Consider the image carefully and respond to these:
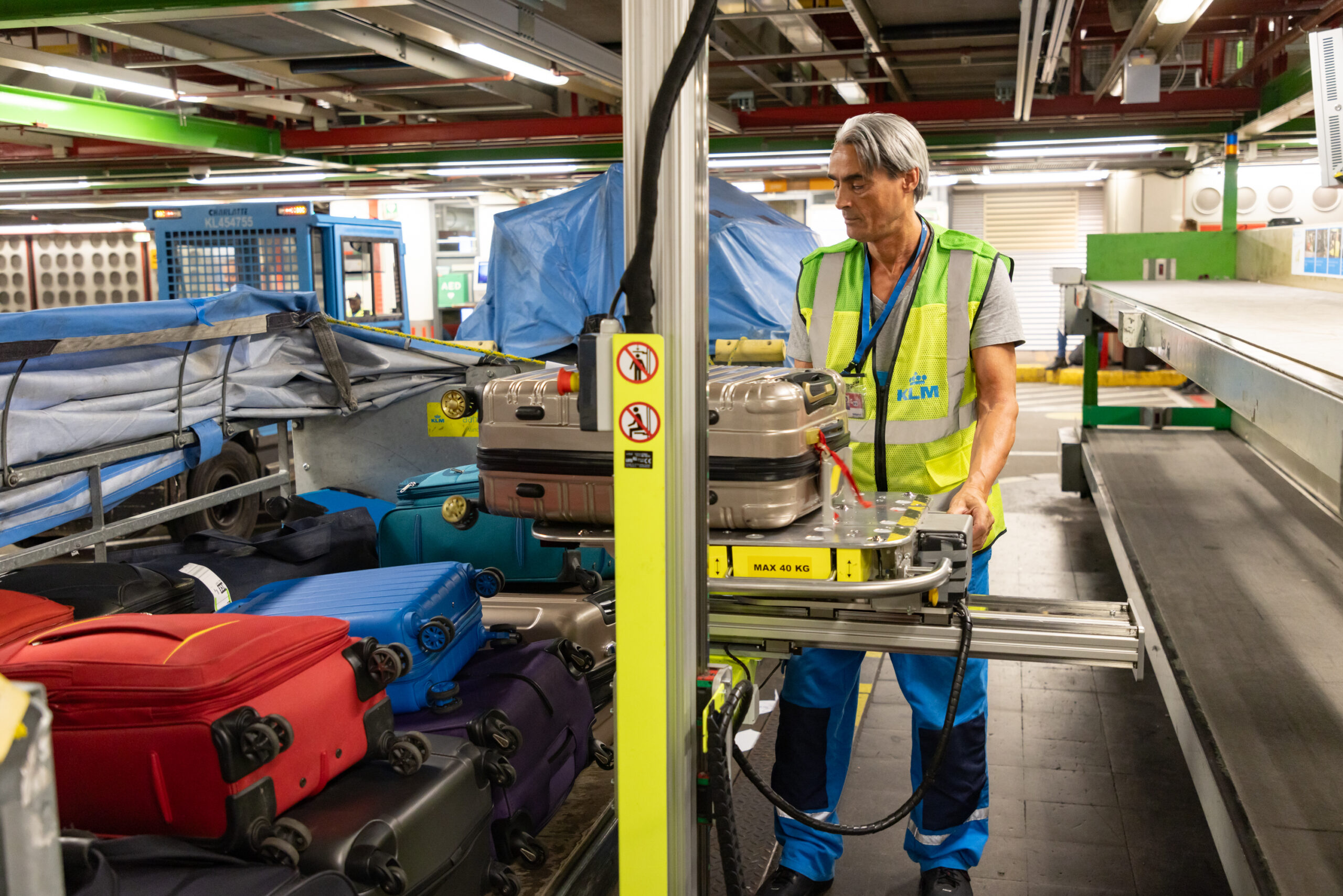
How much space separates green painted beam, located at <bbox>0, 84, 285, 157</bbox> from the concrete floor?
17.3ft

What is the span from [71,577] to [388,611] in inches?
33.6

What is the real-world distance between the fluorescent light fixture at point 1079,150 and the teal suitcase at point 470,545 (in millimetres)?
5921

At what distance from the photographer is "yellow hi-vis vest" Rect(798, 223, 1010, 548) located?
2564 mm

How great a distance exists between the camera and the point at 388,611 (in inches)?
89.5

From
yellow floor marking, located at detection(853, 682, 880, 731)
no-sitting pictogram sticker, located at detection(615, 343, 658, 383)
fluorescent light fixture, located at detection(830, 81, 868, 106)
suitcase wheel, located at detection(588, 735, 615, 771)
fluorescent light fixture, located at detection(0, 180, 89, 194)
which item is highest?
fluorescent light fixture, located at detection(830, 81, 868, 106)

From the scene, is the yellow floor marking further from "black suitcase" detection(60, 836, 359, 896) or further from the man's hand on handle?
"black suitcase" detection(60, 836, 359, 896)

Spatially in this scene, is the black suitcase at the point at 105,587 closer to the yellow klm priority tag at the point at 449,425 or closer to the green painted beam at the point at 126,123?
the yellow klm priority tag at the point at 449,425

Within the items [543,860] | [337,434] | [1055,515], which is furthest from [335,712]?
[1055,515]

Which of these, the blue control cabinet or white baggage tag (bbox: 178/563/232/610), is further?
the blue control cabinet

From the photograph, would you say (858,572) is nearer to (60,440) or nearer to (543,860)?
(543,860)

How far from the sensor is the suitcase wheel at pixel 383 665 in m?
1.95

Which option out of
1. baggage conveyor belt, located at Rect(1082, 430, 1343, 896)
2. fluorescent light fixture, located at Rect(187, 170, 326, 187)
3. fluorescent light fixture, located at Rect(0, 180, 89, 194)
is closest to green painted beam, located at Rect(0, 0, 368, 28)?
baggage conveyor belt, located at Rect(1082, 430, 1343, 896)

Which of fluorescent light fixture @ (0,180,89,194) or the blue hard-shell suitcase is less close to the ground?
fluorescent light fixture @ (0,180,89,194)

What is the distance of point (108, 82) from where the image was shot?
207 inches
